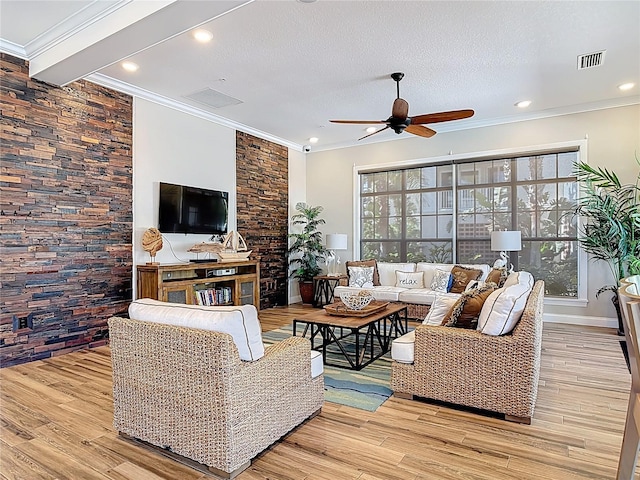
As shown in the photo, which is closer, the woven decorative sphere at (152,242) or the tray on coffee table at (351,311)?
the tray on coffee table at (351,311)

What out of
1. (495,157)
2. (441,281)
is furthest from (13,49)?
(495,157)

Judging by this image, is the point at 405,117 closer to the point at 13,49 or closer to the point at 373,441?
the point at 373,441

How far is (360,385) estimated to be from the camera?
10.5 feet

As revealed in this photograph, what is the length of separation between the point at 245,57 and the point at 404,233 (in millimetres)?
4165

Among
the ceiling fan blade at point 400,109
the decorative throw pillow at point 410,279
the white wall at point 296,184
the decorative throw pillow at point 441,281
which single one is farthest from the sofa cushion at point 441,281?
the white wall at point 296,184

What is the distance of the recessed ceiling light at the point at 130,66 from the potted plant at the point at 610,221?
215 inches

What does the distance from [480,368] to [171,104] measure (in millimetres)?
4902

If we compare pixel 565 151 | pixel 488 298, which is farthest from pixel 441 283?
pixel 488 298

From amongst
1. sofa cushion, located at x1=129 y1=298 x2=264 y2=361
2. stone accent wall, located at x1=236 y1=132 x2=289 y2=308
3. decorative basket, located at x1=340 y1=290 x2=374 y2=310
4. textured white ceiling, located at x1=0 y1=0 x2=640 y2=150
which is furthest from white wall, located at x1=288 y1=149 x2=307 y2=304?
sofa cushion, located at x1=129 y1=298 x2=264 y2=361

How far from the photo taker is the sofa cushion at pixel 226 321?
1.95 metres

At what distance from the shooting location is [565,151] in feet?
18.5

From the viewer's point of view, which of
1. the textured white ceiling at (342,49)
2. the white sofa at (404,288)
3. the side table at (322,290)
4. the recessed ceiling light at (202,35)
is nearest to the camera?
the textured white ceiling at (342,49)

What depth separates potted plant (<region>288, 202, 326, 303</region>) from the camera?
7215mm

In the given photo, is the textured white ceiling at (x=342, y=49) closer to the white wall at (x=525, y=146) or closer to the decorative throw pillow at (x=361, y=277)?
the white wall at (x=525, y=146)
